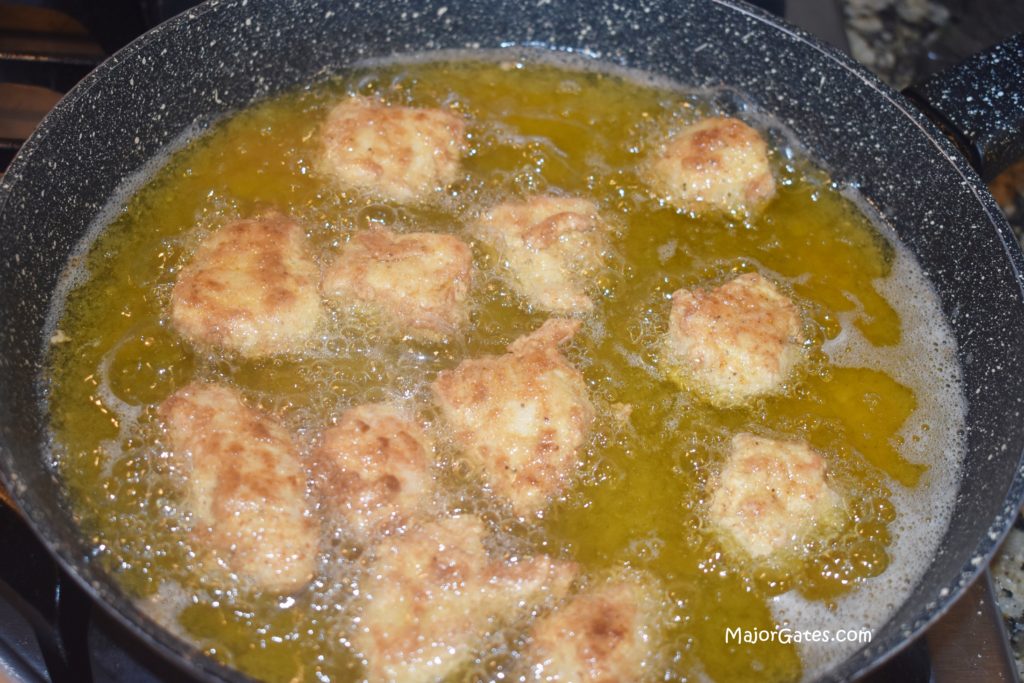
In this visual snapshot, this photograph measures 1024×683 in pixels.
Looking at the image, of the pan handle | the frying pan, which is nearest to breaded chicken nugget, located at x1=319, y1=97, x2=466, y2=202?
the frying pan

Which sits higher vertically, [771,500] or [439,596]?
[771,500]

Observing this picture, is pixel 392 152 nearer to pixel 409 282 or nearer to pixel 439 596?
pixel 409 282

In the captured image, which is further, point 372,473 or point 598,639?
point 372,473

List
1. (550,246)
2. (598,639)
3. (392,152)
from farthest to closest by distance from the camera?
(392,152) → (550,246) → (598,639)

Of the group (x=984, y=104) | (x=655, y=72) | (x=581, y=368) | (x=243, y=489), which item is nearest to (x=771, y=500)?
(x=581, y=368)

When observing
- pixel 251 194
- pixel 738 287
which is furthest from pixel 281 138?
pixel 738 287

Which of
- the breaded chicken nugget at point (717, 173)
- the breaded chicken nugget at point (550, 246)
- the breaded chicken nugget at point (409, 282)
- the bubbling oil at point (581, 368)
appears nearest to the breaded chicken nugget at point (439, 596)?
the bubbling oil at point (581, 368)

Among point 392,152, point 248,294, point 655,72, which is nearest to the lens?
point 248,294

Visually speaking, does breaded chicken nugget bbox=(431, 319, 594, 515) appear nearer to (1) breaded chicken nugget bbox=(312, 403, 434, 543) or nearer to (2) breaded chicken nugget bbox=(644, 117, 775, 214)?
(1) breaded chicken nugget bbox=(312, 403, 434, 543)
